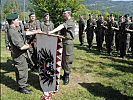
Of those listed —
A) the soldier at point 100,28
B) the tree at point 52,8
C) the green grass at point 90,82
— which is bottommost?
the green grass at point 90,82

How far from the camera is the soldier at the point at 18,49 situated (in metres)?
7.42

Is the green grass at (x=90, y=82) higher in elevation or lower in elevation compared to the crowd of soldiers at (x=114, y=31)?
lower

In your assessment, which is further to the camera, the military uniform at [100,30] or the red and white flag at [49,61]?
the military uniform at [100,30]

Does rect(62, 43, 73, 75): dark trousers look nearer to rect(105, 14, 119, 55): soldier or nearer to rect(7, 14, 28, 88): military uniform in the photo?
rect(7, 14, 28, 88): military uniform

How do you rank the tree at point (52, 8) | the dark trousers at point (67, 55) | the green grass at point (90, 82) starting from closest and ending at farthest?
the green grass at point (90, 82), the dark trousers at point (67, 55), the tree at point (52, 8)

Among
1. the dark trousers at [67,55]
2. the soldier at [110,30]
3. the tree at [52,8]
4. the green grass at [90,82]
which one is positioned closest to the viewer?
the green grass at [90,82]

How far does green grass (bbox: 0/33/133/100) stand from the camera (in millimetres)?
7766

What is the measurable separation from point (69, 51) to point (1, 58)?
5.49 m

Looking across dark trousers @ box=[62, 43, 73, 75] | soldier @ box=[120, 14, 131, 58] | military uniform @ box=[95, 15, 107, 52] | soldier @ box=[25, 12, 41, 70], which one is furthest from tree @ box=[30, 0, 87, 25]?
dark trousers @ box=[62, 43, 73, 75]

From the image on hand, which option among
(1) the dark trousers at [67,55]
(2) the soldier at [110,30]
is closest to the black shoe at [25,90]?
(1) the dark trousers at [67,55]

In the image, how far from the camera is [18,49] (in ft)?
25.2

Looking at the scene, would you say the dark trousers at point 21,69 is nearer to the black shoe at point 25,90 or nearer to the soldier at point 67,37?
the black shoe at point 25,90

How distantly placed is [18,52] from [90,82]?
2.75 meters

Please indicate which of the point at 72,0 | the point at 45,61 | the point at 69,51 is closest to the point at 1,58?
the point at 69,51
